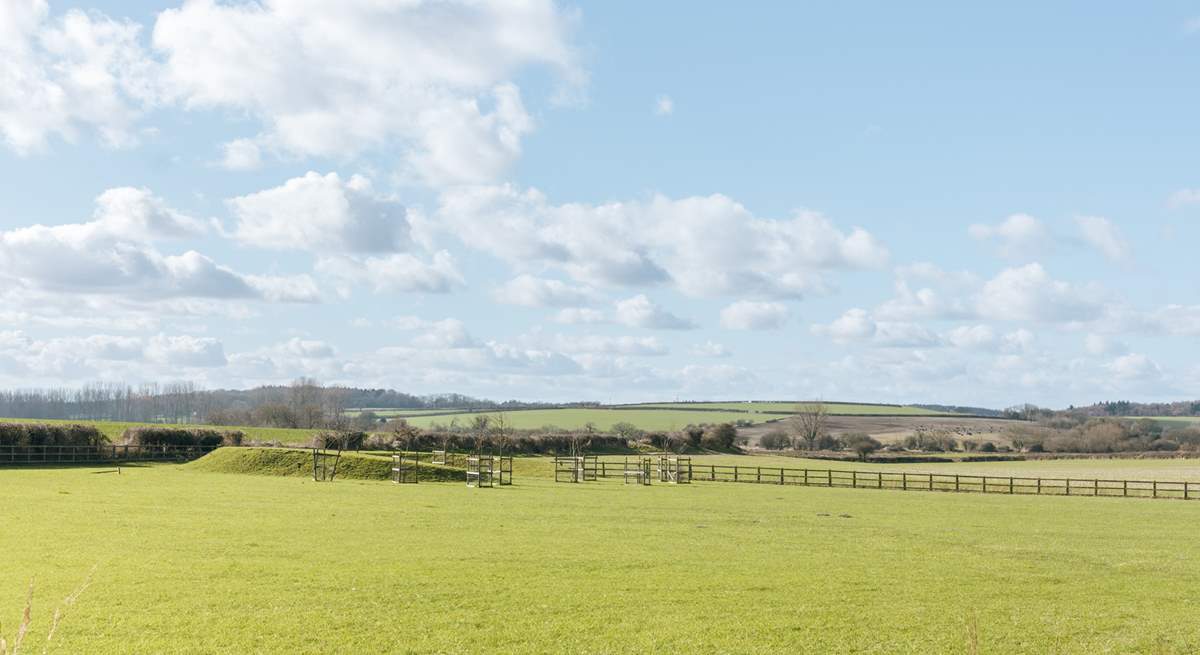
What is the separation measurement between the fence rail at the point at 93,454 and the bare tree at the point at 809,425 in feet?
268

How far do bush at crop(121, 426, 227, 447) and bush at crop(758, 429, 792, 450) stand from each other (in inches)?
2846


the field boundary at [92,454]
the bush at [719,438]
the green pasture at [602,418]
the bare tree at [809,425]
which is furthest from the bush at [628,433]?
the field boundary at [92,454]

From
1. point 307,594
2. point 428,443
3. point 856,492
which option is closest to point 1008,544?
point 307,594

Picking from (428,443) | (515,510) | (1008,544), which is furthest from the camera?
(428,443)

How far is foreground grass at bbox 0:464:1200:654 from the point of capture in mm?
14055

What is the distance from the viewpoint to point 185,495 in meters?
37.8

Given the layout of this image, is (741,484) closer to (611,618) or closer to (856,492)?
(856,492)

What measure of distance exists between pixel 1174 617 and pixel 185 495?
33.6m

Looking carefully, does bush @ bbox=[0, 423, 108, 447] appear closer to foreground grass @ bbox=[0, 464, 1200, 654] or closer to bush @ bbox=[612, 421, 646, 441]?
foreground grass @ bbox=[0, 464, 1200, 654]

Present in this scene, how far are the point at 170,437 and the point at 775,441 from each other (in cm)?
7852

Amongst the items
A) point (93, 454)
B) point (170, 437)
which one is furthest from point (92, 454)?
point (170, 437)

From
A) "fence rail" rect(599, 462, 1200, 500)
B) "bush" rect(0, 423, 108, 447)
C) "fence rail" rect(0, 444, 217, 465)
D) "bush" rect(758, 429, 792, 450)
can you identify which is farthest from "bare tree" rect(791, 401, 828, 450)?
"bush" rect(0, 423, 108, 447)

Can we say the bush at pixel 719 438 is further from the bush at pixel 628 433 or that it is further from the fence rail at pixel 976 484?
the fence rail at pixel 976 484

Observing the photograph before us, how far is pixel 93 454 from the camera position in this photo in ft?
234
